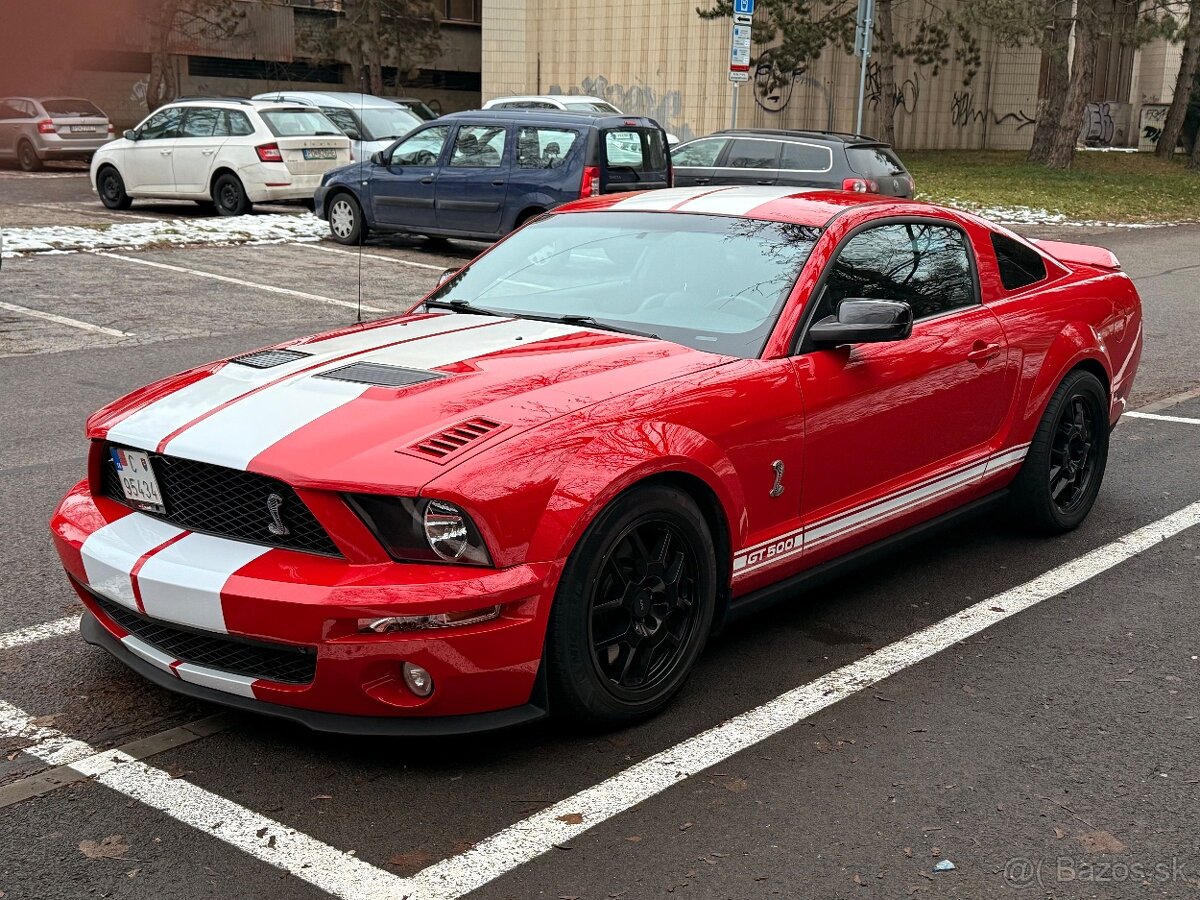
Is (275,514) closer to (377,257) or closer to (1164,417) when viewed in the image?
(1164,417)

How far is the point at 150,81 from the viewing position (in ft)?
4.07

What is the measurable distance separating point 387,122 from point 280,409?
60.1 ft

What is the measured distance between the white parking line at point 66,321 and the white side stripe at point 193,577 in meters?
7.25

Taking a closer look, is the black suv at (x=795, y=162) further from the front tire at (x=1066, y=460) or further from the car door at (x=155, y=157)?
the front tire at (x=1066, y=460)

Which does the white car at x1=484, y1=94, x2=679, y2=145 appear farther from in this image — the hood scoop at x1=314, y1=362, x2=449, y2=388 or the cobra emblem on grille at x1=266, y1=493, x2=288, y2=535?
the cobra emblem on grille at x1=266, y1=493, x2=288, y2=535

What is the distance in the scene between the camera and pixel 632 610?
3752 millimetres

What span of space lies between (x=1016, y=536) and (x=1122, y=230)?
17.0 meters

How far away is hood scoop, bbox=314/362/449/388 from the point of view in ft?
13.0

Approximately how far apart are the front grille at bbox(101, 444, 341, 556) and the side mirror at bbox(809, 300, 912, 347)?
185cm

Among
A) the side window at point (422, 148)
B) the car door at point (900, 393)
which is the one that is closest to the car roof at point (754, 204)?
the car door at point (900, 393)

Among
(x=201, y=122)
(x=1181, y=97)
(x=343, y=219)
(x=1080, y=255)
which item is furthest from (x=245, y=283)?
(x=1181, y=97)

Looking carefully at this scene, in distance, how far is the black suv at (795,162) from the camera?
1691 cm

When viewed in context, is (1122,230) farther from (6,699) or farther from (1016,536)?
(6,699)

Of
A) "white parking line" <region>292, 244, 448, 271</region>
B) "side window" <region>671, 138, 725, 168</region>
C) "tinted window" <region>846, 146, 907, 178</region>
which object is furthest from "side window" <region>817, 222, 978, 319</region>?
"side window" <region>671, 138, 725, 168</region>
